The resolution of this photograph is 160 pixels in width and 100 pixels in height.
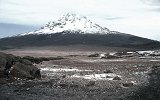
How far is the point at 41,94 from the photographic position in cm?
2848

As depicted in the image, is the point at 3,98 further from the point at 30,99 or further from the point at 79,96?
the point at 79,96

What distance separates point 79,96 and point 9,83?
10.2m

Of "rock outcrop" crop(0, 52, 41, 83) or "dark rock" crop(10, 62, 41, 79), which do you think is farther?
"dark rock" crop(10, 62, 41, 79)

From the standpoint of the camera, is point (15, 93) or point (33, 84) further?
point (33, 84)

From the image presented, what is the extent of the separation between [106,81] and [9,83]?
836 centimetres

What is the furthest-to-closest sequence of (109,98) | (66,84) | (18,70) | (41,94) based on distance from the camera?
(18,70) → (66,84) → (41,94) → (109,98)

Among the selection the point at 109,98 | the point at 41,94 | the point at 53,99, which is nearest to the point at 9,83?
the point at 41,94

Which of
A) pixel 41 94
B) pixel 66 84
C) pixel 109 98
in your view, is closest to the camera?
pixel 109 98

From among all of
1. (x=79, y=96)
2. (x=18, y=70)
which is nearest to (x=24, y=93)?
(x=79, y=96)

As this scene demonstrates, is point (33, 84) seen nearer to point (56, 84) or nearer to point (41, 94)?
point (56, 84)

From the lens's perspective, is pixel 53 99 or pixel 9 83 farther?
pixel 9 83

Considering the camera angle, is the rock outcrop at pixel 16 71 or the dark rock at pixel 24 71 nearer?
the rock outcrop at pixel 16 71

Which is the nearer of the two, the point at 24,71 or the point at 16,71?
the point at 16,71

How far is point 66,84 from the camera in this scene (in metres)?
33.4
